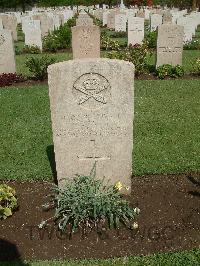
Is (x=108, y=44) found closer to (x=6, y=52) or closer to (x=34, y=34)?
(x=34, y=34)

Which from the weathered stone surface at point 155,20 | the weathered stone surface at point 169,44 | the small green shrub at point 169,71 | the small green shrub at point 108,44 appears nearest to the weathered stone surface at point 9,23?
the small green shrub at point 108,44

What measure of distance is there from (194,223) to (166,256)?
0.75 m

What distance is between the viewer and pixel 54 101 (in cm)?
455

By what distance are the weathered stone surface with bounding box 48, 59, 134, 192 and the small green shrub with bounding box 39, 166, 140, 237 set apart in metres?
0.28

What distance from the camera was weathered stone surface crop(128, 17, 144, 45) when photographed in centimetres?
1867

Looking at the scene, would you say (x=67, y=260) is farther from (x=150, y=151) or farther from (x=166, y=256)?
(x=150, y=151)

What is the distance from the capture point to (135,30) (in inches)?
738

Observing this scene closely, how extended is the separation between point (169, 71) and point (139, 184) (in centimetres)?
750

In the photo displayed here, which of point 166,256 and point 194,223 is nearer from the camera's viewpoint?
point 166,256

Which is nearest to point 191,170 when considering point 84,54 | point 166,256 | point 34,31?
point 166,256

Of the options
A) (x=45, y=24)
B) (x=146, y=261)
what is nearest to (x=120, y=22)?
(x=45, y=24)

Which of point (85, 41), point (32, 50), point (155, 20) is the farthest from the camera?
point (155, 20)

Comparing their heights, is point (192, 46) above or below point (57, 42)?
below

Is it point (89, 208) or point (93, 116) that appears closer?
point (89, 208)
